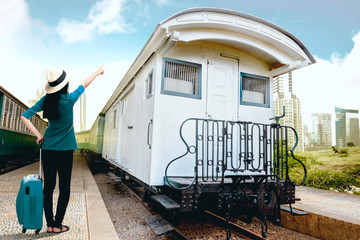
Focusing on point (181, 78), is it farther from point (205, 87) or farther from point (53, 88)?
point (53, 88)

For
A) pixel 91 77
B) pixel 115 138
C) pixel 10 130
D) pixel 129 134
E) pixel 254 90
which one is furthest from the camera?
pixel 10 130

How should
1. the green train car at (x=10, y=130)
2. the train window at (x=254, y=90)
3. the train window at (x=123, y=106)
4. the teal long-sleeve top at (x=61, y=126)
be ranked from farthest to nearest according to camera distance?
the green train car at (x=10, y=130), the train window at (x=123, y=106), the train window at (x=254, y=90), the teal long-sleeve top at (x=61, y=126)

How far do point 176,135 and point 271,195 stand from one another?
160 centimetres

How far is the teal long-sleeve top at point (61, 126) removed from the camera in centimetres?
250

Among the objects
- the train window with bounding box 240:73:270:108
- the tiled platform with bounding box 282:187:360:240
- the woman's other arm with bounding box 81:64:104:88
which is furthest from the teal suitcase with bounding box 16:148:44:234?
the tiled platform with bounding box 282:187:360:240

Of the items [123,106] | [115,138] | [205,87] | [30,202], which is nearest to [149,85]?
[205,87]

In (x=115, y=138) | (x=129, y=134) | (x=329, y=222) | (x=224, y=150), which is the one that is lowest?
(x=329, y=222)

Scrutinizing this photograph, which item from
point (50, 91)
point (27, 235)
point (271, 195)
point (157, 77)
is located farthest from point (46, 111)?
point (271, 195)

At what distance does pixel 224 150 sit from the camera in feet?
13.1

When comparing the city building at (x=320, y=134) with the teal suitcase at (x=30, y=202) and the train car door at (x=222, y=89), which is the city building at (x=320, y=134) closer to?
the train car door at (x=222, y=89)

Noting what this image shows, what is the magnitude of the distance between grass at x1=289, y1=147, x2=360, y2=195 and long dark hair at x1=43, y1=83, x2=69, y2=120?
6.98 m

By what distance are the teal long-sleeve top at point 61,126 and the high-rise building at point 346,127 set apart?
859 cm

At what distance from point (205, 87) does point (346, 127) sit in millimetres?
6677

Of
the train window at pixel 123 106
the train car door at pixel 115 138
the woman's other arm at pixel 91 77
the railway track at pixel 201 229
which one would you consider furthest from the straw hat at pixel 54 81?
the train car door at pixel 115 138
